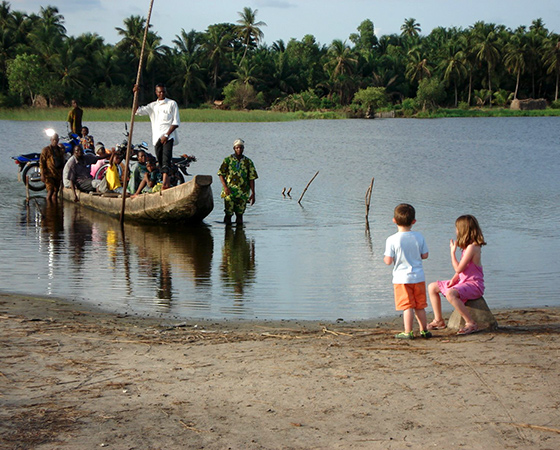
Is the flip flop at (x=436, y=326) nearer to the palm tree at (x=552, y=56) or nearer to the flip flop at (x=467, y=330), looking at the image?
the flip flop at (x=467, y=330)

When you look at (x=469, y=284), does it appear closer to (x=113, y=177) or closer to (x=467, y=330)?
(x=467, y=330)

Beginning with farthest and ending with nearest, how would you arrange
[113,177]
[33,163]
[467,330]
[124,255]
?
1. [33,163]
2. [113,177]
3. [124,255]
4. [467,330]

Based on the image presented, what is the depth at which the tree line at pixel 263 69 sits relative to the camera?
71250 millimetres

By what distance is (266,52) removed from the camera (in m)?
87.8

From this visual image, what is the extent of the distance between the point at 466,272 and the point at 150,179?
9093 mm

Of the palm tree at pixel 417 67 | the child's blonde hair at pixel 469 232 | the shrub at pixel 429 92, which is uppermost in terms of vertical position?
the palm tree at pixel 417 67

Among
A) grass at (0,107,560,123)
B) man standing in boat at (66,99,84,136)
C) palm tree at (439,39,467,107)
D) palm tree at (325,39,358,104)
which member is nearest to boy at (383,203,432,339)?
man standing in boat at (66,99,84,136)

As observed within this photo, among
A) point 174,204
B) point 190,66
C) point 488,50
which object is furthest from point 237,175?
point 488,50

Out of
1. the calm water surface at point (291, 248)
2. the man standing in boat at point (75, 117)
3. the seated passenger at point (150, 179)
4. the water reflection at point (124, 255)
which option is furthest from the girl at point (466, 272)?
the man standing in boat at point (75, 117)

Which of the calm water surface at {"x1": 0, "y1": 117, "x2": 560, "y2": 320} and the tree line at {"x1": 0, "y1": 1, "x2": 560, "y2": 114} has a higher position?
the tree line at {"x1": 0, "y1": 1, "x2": 560, "y2": 114}

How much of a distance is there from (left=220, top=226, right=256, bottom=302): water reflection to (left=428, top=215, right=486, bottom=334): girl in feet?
9.08

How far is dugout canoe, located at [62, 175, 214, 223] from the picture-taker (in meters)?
Result: 13.1

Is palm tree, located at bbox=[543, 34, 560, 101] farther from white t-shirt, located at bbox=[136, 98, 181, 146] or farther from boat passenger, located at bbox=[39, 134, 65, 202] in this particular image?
white t-shirt, located at bbox=[136, 98, 181, 146]

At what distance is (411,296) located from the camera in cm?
596
